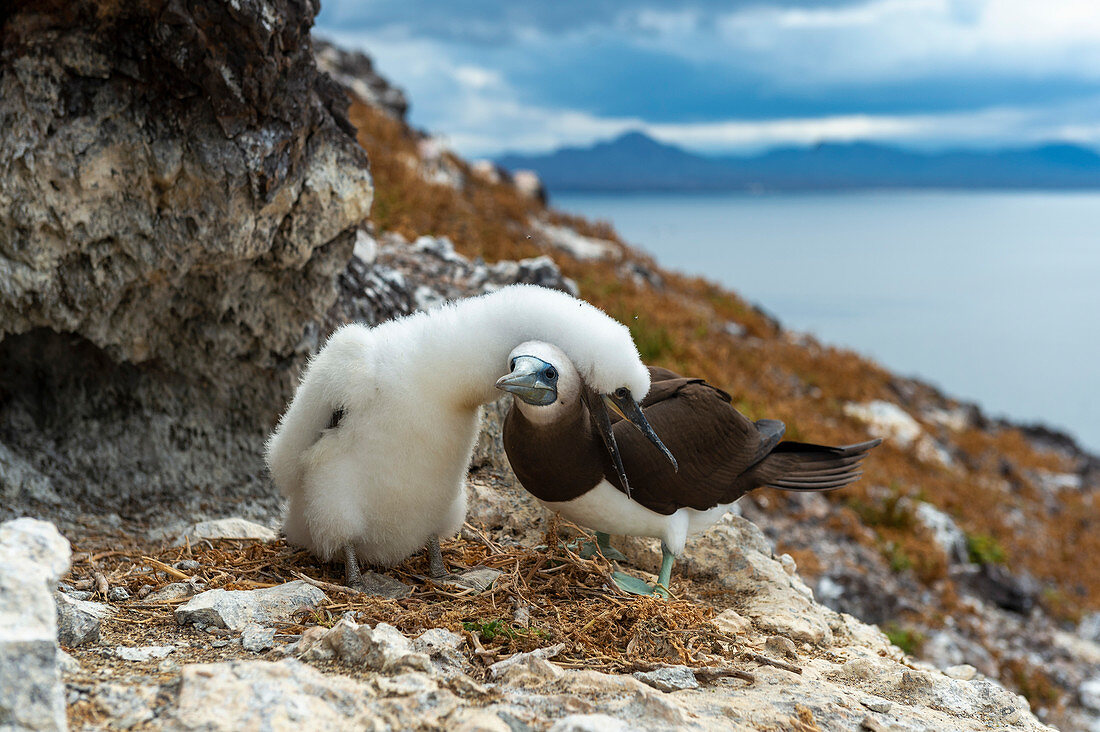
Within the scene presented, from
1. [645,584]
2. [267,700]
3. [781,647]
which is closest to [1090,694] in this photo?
[781,647]

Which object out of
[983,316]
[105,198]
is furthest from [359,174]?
[983,316]

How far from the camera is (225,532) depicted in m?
4.67

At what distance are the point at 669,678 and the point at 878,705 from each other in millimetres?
803

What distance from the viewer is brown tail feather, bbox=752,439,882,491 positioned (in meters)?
4.55

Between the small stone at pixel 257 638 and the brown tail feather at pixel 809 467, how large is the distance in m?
2.52

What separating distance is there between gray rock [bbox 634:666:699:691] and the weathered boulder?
3.28 metres

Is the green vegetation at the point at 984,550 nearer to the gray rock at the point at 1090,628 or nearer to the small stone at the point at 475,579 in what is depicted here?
the gray rock at the point at 1090,628

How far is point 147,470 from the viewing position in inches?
225

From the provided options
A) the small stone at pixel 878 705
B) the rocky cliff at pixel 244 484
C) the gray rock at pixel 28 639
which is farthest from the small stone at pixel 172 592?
the small stone at pixel 878 705

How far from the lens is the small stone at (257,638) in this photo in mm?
3018

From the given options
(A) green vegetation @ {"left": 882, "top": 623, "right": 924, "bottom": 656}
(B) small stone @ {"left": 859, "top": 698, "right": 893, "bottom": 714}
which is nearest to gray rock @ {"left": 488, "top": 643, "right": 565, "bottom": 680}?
(B) small stone @ {"left": 859, "top": 698, "right": 893, "bottom": 714}

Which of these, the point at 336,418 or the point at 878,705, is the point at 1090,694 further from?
the point at 336,418

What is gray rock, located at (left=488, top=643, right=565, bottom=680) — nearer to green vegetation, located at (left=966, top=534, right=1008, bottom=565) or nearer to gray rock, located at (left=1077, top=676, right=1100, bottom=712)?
gray rock, located at (left=1077, top=676, right=1100, bottom=712)

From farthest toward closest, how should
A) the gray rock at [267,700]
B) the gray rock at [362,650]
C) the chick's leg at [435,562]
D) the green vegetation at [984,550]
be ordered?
the green vegetation at [984,550]
the chick's leg at [435,562]
the gray rock at [362,650]
the gray rock at [267,700]
